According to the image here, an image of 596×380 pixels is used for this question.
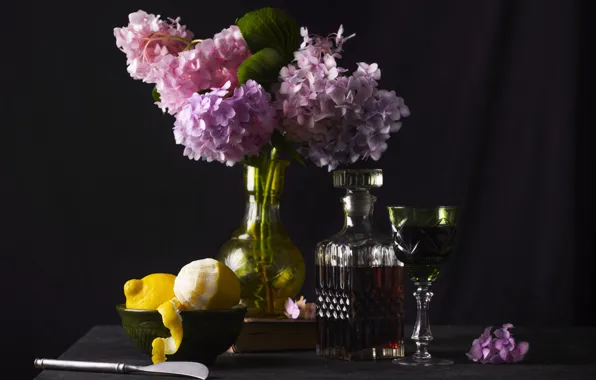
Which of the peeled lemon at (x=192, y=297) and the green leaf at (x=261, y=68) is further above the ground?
the green leaf at (x=261, y=68)

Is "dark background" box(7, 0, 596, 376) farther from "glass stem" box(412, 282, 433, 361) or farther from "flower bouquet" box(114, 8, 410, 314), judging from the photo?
"glass stem" box(412, 282, 433, 361)

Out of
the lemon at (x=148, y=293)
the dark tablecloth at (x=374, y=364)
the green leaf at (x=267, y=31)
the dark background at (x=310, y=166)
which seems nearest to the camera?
the dark tablecloth at (x=374, y=364)

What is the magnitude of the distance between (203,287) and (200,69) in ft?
1.19

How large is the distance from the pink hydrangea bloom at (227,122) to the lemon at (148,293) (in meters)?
0.20

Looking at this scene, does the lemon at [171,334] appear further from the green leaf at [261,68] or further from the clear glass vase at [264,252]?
the green leaf at [261,68]

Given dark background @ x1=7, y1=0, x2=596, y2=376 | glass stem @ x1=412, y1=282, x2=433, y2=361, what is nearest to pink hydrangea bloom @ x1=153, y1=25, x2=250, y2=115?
glass stem @ x1=412, y1=282, x2=433, y2=361

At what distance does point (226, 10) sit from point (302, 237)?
62 centimetres

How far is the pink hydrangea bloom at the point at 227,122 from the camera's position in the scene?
1.44 m

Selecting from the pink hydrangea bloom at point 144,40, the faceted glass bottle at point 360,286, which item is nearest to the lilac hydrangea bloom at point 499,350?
the faceted glass bottle at point 360,286

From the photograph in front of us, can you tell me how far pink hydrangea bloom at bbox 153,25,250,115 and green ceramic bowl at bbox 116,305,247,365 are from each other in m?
0.36

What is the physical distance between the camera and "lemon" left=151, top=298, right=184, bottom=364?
55.0 inches

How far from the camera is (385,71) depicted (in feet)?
8.25

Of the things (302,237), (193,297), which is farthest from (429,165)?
(193,297)

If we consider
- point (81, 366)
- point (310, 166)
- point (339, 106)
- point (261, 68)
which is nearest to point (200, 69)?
point (261, 68)
